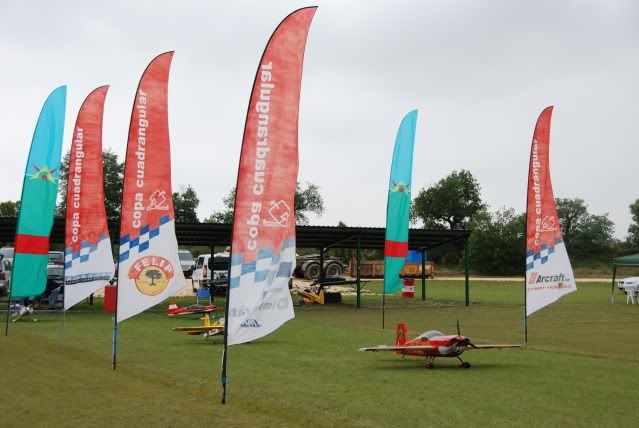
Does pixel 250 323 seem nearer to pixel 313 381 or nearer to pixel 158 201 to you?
pixel 313 381

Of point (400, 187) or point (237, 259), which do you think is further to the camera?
point (400, 187)

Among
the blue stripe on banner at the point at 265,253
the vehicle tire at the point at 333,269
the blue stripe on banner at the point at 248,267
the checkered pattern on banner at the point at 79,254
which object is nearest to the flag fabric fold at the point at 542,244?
the blue stripe on banner at the point at 265,253

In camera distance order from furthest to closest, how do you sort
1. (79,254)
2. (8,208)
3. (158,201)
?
(8,208) → (79,254) → (158,201)

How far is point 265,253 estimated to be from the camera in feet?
31.2

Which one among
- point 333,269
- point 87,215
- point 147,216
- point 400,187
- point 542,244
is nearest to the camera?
point 147,216

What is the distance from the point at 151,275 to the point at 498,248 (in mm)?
68193

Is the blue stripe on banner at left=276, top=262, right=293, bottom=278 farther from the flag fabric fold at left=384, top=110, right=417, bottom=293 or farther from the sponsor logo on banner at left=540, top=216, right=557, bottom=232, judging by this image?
the flag fabric fold at left=384, top=110, right=417, bottom=293

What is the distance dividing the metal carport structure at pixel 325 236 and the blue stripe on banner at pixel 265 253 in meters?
20.8

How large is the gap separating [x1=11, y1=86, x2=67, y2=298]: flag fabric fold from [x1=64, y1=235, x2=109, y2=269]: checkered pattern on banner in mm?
3160

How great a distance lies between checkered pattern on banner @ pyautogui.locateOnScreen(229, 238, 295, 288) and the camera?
942 cm

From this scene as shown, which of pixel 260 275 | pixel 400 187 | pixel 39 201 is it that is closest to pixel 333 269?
pixel 400 187

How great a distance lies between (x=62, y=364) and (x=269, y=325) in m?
5.61

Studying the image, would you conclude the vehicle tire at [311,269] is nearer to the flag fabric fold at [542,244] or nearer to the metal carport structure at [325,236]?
the metal carport structure at [325,236]

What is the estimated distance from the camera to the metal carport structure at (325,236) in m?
31.5
